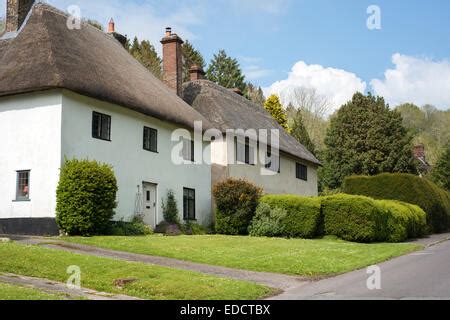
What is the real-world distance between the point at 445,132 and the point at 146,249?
203ft

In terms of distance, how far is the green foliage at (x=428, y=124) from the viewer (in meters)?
70.1

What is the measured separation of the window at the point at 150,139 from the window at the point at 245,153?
20.2 feet

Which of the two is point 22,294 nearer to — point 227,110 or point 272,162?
point 227,110

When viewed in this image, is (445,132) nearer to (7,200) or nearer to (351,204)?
(351,204)

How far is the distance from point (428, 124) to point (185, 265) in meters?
66.4

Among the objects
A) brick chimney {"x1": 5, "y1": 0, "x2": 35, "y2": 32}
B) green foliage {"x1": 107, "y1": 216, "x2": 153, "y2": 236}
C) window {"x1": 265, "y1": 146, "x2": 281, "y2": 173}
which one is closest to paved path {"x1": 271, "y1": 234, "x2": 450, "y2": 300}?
green foliage {"x1": 107, "y1": 216, "x2": 153, "y2": 236}

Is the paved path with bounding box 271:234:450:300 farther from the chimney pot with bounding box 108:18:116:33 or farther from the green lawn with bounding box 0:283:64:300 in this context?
the chimney pot with bounding box 108:18:116:33

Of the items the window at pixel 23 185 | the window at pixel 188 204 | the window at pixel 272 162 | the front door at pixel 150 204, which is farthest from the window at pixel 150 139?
the window at pixel 272 162

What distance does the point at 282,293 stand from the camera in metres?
11.7

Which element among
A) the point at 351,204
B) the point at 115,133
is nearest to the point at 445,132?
the point at 351,204

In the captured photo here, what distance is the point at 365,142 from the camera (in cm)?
4709

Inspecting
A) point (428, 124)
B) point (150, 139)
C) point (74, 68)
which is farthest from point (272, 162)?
point (428, 124)

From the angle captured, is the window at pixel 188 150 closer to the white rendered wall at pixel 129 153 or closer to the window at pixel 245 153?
the white rendered wall at pixel 129 153

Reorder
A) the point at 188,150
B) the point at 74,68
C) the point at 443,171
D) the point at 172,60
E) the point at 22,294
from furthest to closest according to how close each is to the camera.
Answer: the point at 443,171 < the point at 172,60 < the point at 188,150 < the point at 74,68 < the point at 22,294
